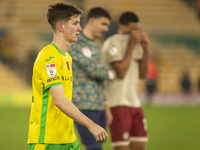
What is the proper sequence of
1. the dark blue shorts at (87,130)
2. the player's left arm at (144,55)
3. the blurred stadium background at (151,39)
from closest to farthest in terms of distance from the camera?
the dark blue shorts at (87,130)
the player's left arm at (144,55)
the blurred stadium background at (151,39)

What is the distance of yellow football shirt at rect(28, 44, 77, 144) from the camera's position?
9.16 feet

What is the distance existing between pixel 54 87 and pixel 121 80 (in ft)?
6.29

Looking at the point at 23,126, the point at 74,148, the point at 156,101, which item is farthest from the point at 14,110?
the point at 74,148

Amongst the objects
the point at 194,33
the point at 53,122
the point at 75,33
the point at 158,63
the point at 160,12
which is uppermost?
the point at 160,12

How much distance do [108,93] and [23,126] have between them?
5.90m

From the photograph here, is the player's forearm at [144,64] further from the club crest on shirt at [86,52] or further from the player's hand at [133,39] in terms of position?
the club crest on shirt at [86,52]

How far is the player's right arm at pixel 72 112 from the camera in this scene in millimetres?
2602

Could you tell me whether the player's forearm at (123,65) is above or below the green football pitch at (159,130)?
above

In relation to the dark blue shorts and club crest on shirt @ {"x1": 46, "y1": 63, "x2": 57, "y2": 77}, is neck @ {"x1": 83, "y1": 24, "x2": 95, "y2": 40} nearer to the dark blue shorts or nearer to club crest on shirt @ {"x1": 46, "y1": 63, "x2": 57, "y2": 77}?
the dark blue shorts

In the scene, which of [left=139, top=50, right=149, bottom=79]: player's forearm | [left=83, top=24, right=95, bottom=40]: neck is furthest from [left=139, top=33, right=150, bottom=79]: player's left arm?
[left=83, top=24, right=95, bottom=40]: neck

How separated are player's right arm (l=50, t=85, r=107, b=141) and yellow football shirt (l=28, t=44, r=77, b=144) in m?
0.07

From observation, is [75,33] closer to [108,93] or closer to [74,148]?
[74,148]

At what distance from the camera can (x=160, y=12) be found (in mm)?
19812

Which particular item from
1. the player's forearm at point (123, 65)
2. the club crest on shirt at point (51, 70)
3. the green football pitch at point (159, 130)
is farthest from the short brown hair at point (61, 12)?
the green football pitch at point (159, 130)
